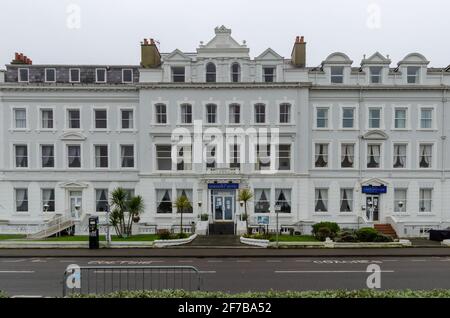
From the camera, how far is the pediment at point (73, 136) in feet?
96.5

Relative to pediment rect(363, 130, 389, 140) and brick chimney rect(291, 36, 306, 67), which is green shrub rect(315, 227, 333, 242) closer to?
pediment rect(363, 130, 389, 140)

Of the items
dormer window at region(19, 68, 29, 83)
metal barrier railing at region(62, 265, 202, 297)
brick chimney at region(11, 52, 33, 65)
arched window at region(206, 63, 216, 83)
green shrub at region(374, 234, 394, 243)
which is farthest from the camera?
brick chimney at region(11, 52, 33, 65)

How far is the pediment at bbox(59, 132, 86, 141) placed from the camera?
96.5 ft

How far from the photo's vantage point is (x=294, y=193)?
28.6 m

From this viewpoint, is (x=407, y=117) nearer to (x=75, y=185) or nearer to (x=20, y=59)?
(x=75, y=185)

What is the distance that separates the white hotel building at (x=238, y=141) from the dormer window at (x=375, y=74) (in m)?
0.09

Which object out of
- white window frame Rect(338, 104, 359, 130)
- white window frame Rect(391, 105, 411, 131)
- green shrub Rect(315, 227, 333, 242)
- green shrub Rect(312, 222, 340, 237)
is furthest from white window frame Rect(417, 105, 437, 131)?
green shrub Rect(315, 227, 333, 242)

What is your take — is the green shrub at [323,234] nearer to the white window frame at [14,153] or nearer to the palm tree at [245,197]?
the palm tree at [245,197]

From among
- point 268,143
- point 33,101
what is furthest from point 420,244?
point 33,101

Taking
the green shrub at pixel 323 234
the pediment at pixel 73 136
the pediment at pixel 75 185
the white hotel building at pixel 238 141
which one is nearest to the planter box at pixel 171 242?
the white hotel building at pixel 238 141

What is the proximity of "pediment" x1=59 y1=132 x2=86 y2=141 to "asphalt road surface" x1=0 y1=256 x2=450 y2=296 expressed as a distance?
44.8 feet

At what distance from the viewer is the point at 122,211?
2467 cm

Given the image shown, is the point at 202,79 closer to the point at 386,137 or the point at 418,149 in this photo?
the point at 386,137

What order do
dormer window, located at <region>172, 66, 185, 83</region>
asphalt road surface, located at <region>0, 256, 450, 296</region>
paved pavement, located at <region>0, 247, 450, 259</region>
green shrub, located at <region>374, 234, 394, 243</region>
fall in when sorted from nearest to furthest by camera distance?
asphalt road surface, located at <region>0, 256, 450, 296</region> < paved pavement, located at <region>0, 247, 450, 259</region> < green shrub, located at <region>374, 234, 394, 243</region> < dormer window, located at <region>172, 66, 185, 83</region>
